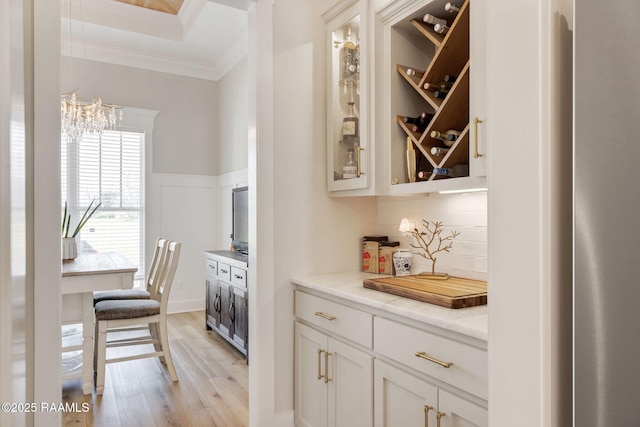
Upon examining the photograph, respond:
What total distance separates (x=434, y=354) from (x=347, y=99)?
1431mm

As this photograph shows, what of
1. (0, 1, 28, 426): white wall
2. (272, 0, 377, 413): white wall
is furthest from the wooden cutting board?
(0, 1, 28, 426): white wall

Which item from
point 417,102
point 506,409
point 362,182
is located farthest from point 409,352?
point 417,102

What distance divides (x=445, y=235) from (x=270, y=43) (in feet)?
4.56

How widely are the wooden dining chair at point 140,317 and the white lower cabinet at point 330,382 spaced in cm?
133

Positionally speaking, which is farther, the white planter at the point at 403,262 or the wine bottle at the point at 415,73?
the white planter at the point at 403,262

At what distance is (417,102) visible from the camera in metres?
2.16

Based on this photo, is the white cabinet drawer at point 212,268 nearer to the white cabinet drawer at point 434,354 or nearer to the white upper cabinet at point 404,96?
the white upper cabinet at point 404,96

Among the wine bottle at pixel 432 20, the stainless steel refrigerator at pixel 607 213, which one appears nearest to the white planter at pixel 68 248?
the wine bottle at pixel 432 20

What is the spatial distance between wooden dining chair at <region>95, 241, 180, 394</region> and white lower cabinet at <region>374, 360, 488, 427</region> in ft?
6.43

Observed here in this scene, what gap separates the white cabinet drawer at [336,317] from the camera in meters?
1.79

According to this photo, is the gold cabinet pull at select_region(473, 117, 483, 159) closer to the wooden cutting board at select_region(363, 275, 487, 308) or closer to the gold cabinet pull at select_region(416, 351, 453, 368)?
the wooden cutting board at select_region(363, 275, 487, 308)

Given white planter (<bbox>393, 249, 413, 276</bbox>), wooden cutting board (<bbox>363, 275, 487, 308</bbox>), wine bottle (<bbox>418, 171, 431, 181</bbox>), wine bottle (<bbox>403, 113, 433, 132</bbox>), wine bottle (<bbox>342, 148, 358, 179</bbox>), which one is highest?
wine bottle (<bbox>403, 113, 433, 132</bbox>)

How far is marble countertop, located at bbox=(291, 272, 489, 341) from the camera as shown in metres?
1.34

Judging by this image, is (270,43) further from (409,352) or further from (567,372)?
(567,372)
